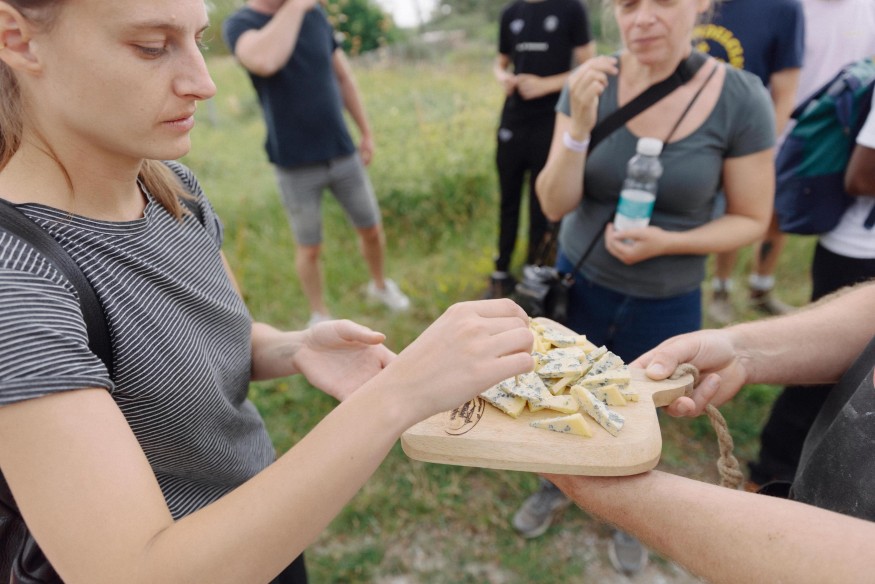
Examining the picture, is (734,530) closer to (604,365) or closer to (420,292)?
(604,365)

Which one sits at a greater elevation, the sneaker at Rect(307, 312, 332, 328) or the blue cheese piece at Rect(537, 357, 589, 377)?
the blue cheese piece at Rect(537, 357, 589, 377)

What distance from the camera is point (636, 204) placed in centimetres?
200

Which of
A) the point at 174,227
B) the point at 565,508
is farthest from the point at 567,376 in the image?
the point at 565,508

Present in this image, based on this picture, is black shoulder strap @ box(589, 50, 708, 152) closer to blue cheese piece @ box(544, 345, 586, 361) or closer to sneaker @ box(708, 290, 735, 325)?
blue cheese piece @ box(544, 345, 586, 361)

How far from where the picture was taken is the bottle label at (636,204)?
6.56 ft

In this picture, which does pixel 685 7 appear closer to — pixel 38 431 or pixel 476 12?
pixel 38 431

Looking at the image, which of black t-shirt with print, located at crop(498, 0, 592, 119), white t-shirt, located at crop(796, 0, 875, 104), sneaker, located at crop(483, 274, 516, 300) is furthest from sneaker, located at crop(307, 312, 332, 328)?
white t-shirt, located at crop(796, 0, 875, 104)

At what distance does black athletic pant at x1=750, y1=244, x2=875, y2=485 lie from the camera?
7.33 feet

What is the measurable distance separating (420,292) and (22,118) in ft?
11.7

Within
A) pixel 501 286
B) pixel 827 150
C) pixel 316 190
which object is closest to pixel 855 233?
pixel 827 150

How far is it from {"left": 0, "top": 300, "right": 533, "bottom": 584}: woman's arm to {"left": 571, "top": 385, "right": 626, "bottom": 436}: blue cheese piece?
1.36 feet

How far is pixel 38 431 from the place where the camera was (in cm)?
77

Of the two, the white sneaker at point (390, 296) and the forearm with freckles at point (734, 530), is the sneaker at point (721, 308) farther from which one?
the forearm with freckles at point (734, 530)

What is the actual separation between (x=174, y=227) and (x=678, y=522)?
1.31 metres
